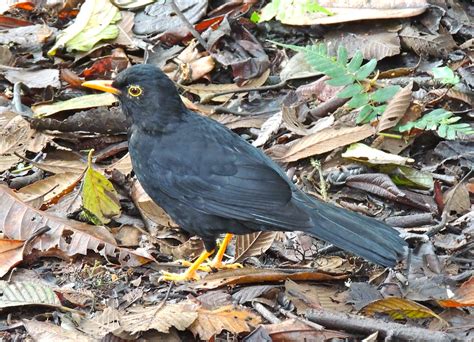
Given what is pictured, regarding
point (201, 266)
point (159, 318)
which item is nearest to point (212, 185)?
point (201, 266)

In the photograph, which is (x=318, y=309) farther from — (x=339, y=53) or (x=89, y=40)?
(x=89, y=40)

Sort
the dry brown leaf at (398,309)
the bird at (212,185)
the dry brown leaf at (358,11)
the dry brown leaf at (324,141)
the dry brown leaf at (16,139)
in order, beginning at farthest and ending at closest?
the dry brown leaf at (358,11) < the dry brown leaf at (16,139) < the dry brown leaf at (324,141) < the bird at (212,185) < the dry brown leaf at (398,309)

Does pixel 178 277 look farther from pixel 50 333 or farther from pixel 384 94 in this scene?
pixel 384 94

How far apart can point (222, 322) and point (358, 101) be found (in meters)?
2.19

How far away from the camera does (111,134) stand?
6.30 m

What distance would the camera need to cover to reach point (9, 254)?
5.08 meters

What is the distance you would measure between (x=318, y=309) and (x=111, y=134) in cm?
236

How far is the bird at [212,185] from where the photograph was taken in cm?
473

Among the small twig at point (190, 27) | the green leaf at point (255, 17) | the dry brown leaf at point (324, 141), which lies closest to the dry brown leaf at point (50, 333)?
the dry brown leaf at point (324, 141)

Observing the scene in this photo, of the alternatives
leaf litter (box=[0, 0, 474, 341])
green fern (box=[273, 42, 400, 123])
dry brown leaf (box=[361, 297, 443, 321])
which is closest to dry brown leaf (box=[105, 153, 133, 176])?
leaf litter (box=[0, 0, 474, 341])

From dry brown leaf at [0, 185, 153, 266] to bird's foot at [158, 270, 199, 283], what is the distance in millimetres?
193

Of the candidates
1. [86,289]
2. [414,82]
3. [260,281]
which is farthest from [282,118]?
[86,289]

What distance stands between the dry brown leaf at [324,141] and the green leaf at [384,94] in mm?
209

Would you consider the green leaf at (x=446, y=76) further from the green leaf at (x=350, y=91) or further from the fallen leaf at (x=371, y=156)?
the fallen leaf at (x=371, y=156)
